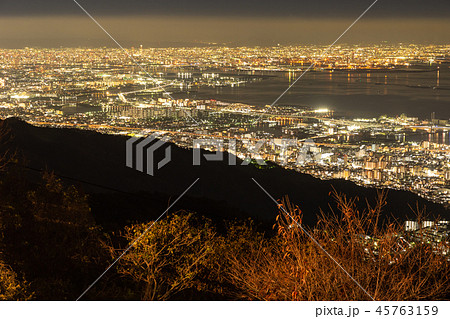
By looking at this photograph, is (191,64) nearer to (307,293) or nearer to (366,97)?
(366,97)

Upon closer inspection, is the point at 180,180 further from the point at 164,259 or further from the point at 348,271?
the point at 348,271

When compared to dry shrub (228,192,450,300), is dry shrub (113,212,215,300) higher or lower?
lower

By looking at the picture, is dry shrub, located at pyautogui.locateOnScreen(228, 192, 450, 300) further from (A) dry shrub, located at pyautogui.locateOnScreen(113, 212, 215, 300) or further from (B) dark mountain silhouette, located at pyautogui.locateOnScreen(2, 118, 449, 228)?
(B) dark mountain silhouette, located at pyautogui.locateOnScreen(2, 118, 449, 228)

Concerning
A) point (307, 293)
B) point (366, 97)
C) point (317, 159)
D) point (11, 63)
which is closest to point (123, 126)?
point (317, 159)

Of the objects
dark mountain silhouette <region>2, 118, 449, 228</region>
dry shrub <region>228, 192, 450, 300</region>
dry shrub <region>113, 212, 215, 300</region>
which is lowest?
dark mountain silhouette <region>2, 118, 449, 228</region>

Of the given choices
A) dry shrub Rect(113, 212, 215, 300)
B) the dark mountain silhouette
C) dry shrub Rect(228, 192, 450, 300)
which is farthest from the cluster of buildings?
dry shrub Rect(228, 192, 450, 300)

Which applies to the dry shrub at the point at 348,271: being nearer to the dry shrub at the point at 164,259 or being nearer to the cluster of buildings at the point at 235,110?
the dry shrub at the point at 164,259

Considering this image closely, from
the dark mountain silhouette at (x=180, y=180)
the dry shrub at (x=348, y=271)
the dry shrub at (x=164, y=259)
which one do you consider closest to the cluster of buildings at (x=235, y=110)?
the dark mountain silhouette at (x=180, y=180)

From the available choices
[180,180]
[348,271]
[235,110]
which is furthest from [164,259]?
[235,110]
